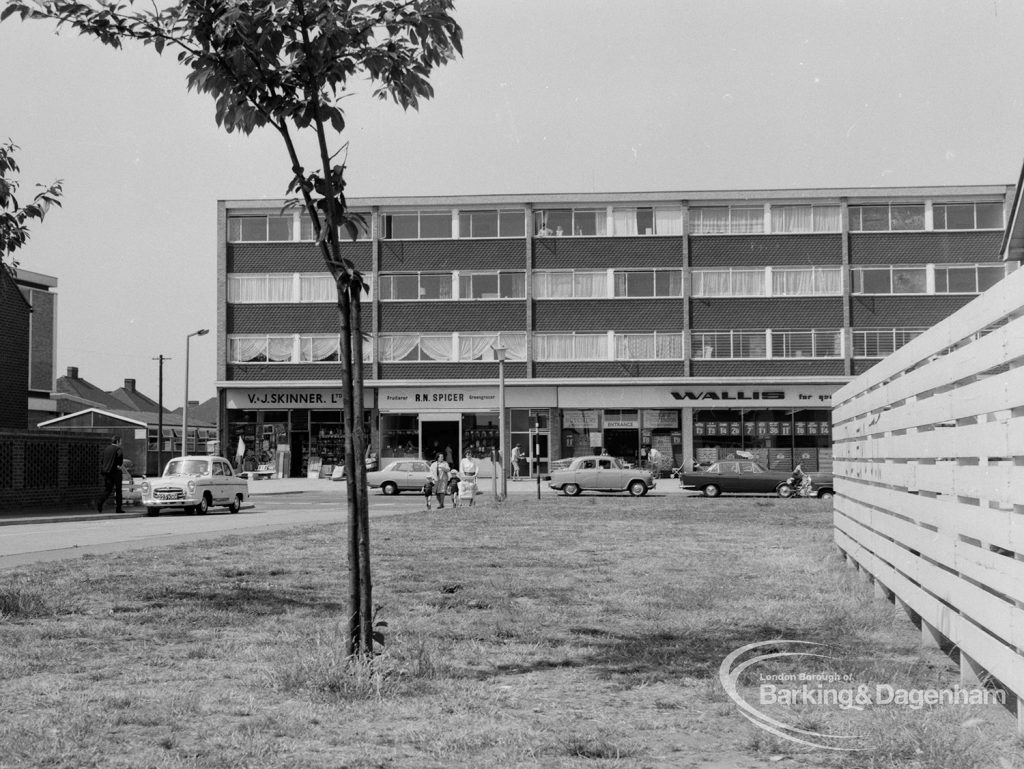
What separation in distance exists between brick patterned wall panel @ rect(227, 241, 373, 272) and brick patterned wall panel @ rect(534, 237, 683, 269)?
343 inches

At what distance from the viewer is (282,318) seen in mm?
51219

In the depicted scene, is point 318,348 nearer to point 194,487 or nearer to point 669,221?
point 669,221

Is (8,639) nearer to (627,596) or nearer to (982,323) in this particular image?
(627,596)

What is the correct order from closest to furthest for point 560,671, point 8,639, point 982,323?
point 982,323
point 560,671
point 8,639

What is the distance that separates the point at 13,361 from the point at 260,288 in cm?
1823

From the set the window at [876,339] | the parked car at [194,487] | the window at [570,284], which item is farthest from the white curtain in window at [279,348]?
the window at [876,339]

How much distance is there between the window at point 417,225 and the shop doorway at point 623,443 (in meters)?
11.6

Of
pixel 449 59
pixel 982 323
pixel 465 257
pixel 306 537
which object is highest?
pixel 465 257

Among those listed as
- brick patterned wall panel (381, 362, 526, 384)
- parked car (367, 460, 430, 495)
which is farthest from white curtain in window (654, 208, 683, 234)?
parked car (367, 460, 430, 495)

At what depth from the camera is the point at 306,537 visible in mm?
17469

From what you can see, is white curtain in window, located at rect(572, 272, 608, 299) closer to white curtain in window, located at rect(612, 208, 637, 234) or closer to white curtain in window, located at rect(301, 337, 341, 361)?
white curtain in window, located at rect(612, 208, 637, 234)

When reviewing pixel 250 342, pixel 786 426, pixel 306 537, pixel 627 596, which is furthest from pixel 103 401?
pixel 627 596

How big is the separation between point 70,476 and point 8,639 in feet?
82.8

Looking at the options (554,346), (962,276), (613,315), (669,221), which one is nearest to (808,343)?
(962,276)
